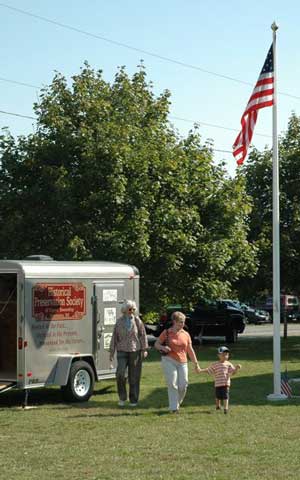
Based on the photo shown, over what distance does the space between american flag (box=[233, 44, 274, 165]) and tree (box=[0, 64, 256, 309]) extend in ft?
14.5

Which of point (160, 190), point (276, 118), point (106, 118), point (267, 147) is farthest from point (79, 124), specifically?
point (267, 147)

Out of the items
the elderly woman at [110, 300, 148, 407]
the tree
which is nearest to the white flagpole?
the elderly woman at [110, 300, 148, 407]

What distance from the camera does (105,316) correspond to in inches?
609

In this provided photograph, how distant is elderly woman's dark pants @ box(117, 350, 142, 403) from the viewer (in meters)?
14.1

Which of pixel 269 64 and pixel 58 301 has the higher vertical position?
pixel 269 64

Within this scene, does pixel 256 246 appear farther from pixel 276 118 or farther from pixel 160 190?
pixel 276 118

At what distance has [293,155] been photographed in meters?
27.2

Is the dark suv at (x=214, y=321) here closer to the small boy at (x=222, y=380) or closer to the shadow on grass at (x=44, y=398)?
the shadow on grass at (x=44, y=398)

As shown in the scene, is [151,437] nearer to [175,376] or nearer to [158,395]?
[175,376]

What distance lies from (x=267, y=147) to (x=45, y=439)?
19.4 meters

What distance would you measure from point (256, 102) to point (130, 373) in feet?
17.6

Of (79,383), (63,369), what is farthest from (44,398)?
(63,369)

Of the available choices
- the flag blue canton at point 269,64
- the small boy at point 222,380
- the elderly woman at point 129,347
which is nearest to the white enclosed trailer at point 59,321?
the elderly woman at point 129,347

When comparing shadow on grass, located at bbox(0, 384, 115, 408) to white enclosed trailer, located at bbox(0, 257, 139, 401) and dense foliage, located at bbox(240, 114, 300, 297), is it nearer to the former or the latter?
white enclosed trailer, located at bbox(0, 257, 139, 401)
